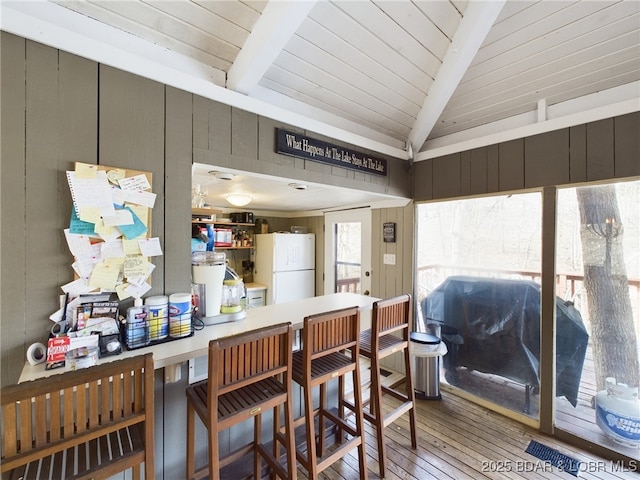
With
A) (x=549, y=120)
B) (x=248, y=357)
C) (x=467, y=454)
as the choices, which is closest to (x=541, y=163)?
(x=549, y=120)

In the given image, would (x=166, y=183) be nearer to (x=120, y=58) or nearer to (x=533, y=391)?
(x=120, y=58)

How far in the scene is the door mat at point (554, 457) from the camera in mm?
1717

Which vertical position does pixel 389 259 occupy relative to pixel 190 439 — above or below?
above

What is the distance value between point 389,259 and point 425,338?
867 millimetres

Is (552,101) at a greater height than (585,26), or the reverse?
(585,26)

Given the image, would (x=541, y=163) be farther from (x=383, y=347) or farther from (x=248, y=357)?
(x=248, y=357)

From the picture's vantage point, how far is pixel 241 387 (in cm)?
121

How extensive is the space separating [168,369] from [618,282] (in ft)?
9.21

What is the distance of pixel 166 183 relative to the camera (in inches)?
53.2

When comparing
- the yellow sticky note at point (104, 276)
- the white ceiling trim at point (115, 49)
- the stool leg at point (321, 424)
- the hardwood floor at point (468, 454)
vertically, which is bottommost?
the hardwood floor at point (468, 454)

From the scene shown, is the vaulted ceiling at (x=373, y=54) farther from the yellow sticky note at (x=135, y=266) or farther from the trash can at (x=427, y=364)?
the trash can at (x=427, y=364)

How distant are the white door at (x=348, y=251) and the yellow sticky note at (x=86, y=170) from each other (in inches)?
102

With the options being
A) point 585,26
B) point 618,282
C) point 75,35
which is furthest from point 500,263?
point 75,35

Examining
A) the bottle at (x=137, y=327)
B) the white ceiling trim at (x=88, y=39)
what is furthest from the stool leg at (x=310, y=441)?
the white ceiling trim at (x=88, y=39)
